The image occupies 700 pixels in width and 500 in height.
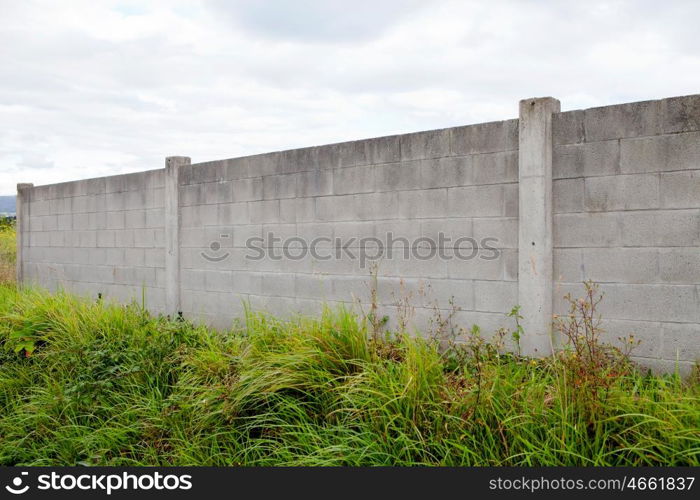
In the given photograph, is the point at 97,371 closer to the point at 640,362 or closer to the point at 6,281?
the point at 640,362

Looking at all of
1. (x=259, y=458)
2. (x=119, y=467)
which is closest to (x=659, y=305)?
(x=259, y=458)

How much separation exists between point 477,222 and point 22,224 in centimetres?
869

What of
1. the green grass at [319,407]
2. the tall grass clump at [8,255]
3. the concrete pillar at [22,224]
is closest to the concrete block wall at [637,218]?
the green grass at [319,407]

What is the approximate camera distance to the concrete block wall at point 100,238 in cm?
780

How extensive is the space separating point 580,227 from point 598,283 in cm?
39

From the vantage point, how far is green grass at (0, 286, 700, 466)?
3121 mm

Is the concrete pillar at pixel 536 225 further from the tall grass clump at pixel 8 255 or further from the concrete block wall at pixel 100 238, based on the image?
the tall grass clump at pixel 8 255

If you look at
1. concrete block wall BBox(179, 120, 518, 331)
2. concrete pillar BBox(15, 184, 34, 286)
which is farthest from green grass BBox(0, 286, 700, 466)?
concrete pillar BBox(15, 184, 34, 286)

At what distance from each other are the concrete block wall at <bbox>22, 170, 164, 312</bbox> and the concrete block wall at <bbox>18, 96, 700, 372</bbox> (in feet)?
0.77

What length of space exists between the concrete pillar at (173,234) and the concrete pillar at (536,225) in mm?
4189

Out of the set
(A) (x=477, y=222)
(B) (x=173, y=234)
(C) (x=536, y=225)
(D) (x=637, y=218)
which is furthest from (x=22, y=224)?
(D) (x=637, y=218)

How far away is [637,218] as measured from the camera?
4215mm

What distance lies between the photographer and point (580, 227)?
4.43m

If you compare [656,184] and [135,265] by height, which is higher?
[656,184]
